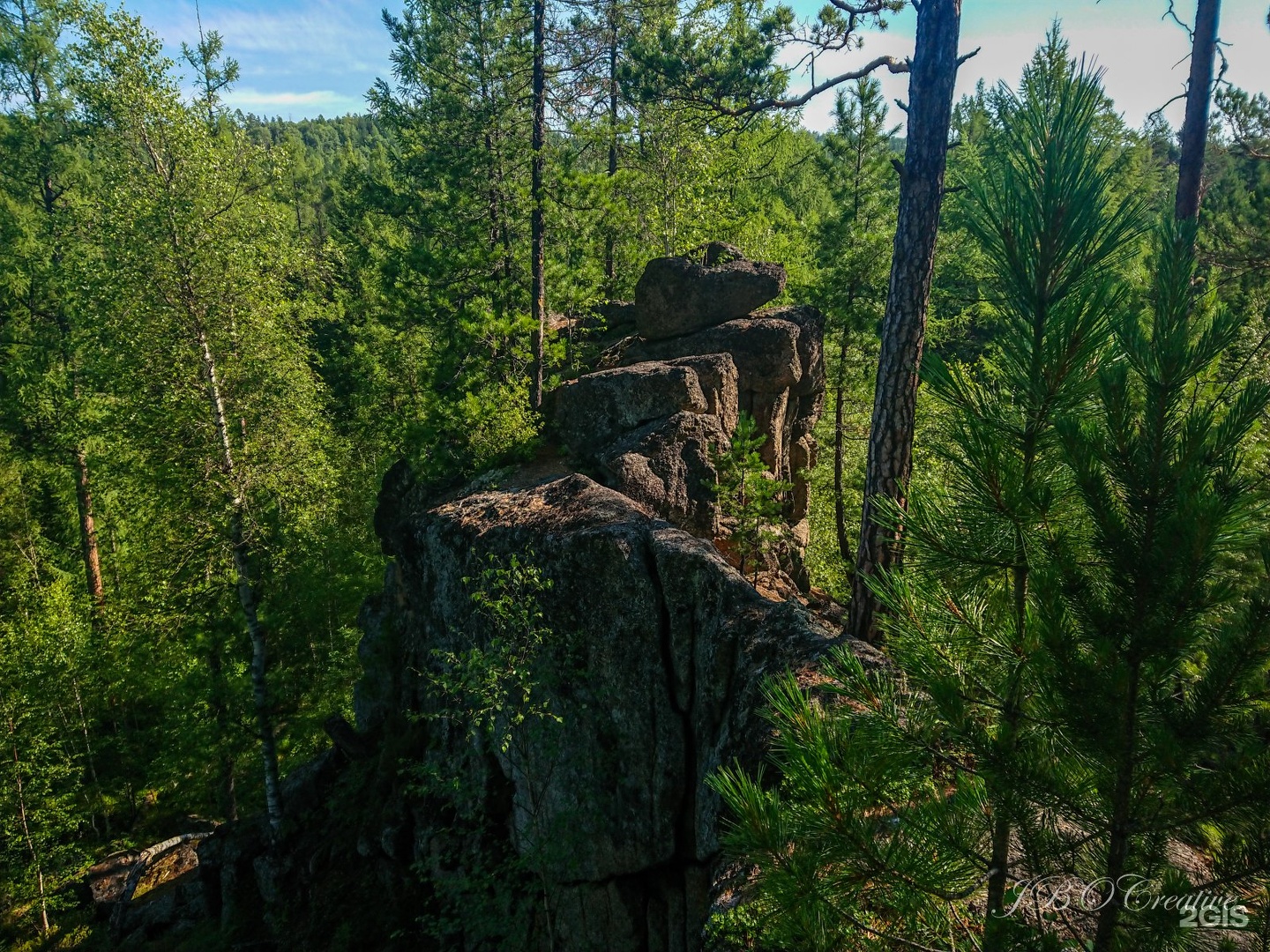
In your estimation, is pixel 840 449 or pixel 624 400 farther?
pixel 840 449

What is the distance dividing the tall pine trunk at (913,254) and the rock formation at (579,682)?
153 cm

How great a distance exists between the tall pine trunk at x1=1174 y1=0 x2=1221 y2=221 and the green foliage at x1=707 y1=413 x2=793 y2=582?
523cm

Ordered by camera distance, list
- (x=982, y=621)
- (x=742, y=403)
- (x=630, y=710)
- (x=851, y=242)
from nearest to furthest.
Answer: (x=982, y=621), (x=630, y=710), (x=742, y=403), (x=851, y=242)

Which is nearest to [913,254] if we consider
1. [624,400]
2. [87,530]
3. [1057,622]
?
[1057,622]

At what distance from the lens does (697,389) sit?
33.8 ft

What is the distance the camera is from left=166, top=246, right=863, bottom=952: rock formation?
6.67m

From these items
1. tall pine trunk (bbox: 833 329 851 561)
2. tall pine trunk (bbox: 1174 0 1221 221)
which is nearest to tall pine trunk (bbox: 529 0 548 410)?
tall pine trunk (bbox: 833 329 851 561)

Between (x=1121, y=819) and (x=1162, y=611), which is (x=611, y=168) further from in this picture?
(x=1121, y=819)

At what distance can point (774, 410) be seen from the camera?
491 inches

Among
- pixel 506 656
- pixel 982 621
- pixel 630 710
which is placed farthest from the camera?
pixel 630 710

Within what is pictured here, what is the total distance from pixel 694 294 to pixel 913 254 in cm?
651

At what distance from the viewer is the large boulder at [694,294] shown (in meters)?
12.3

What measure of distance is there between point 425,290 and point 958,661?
607 inches

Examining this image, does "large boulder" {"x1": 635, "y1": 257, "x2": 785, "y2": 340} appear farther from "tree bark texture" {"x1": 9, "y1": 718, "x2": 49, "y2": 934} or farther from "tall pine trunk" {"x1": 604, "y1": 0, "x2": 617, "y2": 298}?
"tree bark texture" {"x1": 9, "y1": 718, "x2": 49, "y2": 934}
